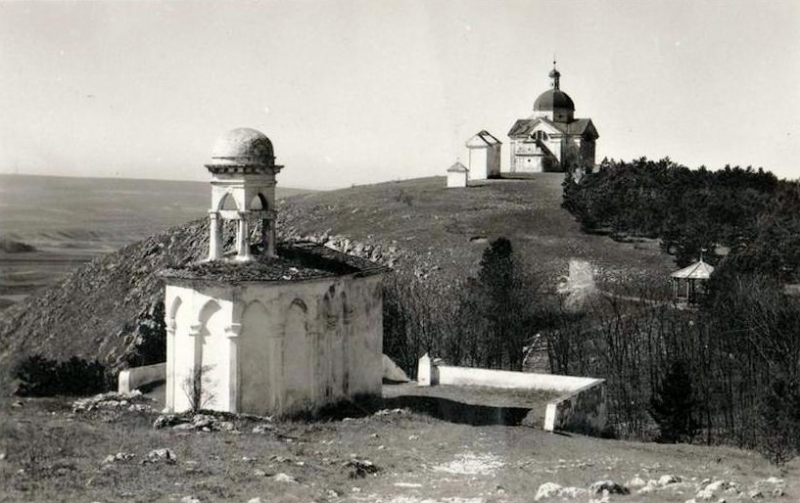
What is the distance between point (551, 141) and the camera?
10369 centimetres

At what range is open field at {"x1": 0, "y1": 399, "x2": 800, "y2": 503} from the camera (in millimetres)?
17844

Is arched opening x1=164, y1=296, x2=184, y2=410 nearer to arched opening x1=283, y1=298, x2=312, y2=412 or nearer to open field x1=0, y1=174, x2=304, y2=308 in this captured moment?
arched opening x1=283, y1=298, x2=312, y2=412

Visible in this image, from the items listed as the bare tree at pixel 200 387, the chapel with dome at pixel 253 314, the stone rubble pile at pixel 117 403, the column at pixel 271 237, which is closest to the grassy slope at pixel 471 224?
the chapel with dome at pixel 253 314

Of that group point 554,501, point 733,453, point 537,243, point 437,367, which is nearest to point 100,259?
point 537,243

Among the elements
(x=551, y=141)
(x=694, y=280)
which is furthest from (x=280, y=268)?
(x=551, y=141)

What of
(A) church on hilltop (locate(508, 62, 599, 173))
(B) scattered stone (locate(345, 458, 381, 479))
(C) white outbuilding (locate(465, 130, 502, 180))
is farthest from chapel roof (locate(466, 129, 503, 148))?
(B) scattered stone (locate(345, 458, 381, 479))

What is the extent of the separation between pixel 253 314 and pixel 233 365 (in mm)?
1570

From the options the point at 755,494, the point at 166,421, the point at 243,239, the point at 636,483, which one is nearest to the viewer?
the point at 755,494

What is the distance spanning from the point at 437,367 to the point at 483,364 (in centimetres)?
1544

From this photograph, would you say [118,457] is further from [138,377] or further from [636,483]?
[138,377]

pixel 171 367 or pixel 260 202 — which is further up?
pixel 260 202

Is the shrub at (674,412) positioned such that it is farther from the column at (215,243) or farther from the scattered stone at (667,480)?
the column at (215,243)

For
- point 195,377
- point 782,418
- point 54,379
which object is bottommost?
point 782,418

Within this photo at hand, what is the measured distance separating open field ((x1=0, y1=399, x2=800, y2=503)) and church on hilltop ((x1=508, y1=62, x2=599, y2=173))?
77254 millimetres
